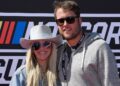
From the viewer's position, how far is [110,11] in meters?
3.41

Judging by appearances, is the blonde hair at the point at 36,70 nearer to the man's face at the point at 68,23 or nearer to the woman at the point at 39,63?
the woman at the point at 39,63

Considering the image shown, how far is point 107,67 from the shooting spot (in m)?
2.42

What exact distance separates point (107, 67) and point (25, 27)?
1.23 m

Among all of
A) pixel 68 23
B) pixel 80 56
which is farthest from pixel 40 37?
pixel 80 56

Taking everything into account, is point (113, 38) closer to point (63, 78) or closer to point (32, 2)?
point (32, 2)

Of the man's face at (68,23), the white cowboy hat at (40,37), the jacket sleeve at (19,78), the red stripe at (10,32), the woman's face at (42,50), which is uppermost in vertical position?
the man's face at (68,23)

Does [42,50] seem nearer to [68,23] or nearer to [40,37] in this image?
[40,37]

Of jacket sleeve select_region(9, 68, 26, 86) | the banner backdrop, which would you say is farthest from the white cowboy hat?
the banner backdrop

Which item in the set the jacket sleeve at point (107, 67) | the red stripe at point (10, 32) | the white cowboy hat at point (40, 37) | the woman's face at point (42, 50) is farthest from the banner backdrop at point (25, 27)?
the jacket sleeve at point (107, 67)

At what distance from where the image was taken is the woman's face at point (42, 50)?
2.62m

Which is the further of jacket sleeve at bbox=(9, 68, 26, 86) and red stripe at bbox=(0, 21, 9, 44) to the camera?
red stripe at bbox=(0, 21, 9, 44)

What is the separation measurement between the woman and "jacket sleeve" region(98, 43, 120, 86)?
1.11 feet

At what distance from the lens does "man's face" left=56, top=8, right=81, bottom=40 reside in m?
2.58

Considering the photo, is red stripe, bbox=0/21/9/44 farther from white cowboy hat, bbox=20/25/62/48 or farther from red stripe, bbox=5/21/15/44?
white cowboy hat, bbox=20/25/62/48
